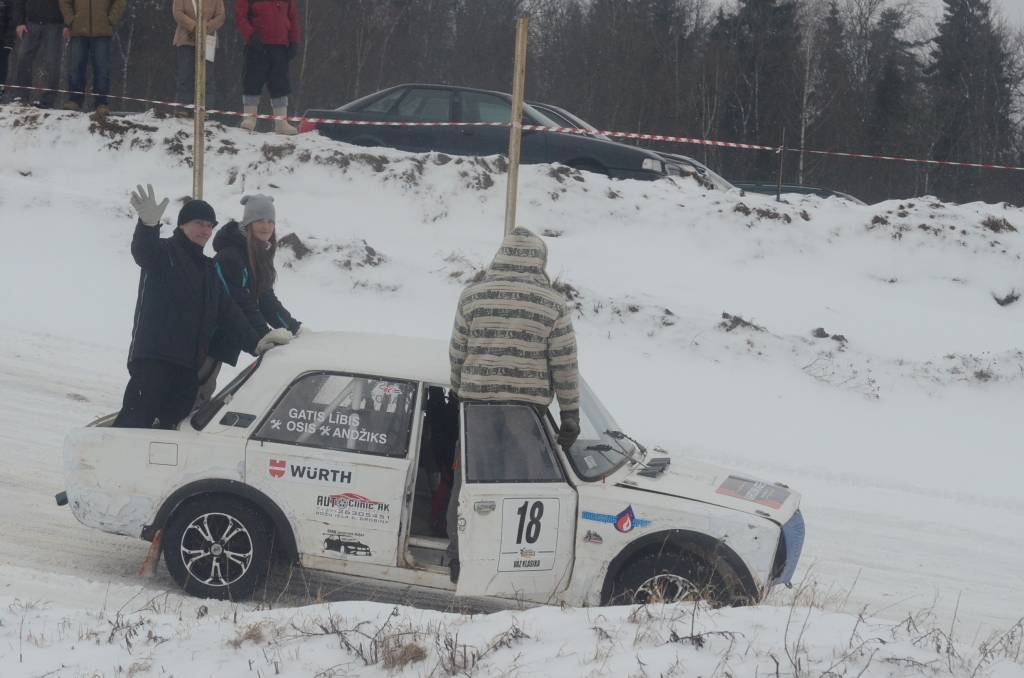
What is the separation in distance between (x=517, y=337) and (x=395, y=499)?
39.7 inches

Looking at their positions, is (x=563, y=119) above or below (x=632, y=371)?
above

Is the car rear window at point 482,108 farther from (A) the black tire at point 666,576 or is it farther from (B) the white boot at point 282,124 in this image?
(A) the black tire at point 666,576

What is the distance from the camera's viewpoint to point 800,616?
4.73 meters

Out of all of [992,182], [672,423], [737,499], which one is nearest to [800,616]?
[737,499]

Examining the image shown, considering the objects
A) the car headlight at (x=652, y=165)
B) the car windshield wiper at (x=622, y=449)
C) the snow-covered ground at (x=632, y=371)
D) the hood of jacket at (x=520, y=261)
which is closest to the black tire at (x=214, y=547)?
the snow-covered ground at (x=632, y=371)

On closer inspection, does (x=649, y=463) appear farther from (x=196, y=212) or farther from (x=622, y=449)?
(x=196, y=212)

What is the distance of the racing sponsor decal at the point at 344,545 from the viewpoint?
225 inches

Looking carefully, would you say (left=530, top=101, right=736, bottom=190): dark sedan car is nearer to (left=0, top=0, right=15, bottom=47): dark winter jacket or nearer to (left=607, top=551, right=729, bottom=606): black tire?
(left=0, top=0, right=15, bottom=47): dark winter jacket

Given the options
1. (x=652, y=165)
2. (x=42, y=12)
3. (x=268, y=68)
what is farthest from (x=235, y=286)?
(x=652, y=165)

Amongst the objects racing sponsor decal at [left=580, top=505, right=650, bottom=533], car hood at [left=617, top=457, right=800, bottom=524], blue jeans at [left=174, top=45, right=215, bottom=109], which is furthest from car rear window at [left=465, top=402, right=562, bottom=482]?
blue jeans at [left=174, top=45, right=215, bottom=109]

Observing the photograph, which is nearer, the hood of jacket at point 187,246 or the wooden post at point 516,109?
the hood of jacket at point 187,246

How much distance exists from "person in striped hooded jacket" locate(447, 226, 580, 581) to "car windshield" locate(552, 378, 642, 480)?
0.48ft

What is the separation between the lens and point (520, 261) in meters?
5.68

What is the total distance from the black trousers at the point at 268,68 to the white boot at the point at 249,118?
49 centimetres
